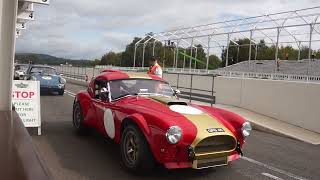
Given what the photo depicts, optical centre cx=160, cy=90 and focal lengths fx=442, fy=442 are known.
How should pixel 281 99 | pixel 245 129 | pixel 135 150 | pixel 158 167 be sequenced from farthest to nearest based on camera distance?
pixel 281 99, pixel 245 129, pixel 158 167, pixel 135 150

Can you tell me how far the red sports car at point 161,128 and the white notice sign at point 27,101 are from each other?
78.3 inches

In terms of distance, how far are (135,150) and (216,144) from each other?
121 centimetres

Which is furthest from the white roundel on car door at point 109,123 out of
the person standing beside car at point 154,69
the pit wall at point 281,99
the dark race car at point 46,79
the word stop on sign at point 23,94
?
the dark race car at point 46,79

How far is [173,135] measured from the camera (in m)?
6.07

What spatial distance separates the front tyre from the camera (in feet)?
20.8

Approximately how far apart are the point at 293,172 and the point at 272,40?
109 feet

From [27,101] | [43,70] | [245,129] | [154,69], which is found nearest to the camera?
[245,129]

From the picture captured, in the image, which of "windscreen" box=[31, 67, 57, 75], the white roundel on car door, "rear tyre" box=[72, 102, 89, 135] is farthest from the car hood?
"windscreen" box=[31, 67, 57, 75]

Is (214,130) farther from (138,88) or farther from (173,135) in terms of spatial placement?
(138,88)

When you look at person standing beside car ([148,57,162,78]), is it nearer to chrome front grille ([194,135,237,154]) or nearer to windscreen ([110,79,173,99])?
windscreen ([110,79,173,99])

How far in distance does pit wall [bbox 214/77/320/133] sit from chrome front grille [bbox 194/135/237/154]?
6.72 m

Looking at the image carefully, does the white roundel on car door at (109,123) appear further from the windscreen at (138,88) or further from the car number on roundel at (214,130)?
the car number on roundel at (214,130)

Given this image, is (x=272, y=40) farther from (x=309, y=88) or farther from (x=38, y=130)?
(x=38, y=130)

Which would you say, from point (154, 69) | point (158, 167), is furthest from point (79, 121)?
point (154, 69)
